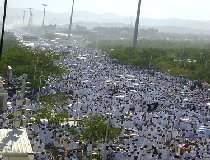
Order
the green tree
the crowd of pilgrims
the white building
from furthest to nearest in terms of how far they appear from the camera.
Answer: the green tree
the crowd of pilgrims
the white building

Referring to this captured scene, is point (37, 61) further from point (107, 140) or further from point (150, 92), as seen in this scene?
point (107, 140)

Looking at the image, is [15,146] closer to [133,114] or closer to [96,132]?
[96,132]

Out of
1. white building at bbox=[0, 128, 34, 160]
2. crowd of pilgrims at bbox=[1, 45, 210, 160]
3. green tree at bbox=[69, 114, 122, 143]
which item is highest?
white building at bbox=[0, 128, 34, 160]

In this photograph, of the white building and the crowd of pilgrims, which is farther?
the crowd of pilgrims

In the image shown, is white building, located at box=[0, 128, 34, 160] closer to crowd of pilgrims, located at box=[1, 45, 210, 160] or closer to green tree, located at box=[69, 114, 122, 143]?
crowd of pilgrims, located at box=[1, 45, 210, 160]

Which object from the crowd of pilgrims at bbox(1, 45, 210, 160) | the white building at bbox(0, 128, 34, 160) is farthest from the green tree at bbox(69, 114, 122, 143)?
the white building at bbox(0, 128, 34, 160)

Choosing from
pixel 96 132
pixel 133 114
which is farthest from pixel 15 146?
pixel 133 114

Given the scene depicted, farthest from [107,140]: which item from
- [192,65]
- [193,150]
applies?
[192,65]

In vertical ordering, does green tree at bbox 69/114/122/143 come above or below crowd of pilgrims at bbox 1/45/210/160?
above
